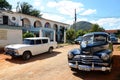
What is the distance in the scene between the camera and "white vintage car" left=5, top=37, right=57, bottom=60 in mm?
12898

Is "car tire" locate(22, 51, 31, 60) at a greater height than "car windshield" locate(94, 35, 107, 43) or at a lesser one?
lesser

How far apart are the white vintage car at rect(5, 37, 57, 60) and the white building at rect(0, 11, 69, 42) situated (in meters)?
6.42

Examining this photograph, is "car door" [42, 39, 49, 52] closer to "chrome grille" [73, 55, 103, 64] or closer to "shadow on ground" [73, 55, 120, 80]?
"shadow on ground" [73, 55, 120, 80]

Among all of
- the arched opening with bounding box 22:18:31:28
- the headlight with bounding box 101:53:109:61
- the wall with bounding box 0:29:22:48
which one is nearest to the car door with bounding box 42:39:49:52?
the wall with bounding box 0:29:22:48

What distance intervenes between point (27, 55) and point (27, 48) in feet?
2.01

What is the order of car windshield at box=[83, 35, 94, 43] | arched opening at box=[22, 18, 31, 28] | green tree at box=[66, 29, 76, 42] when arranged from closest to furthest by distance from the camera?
car windshield at box=[83, 35, 94, 43], arched opening at box=[22, 18, 31, 28], green tree at box=[66, 29, 76, 42]

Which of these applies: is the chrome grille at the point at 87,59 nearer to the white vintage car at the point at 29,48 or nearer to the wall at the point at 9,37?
the white vintage car at the point at 29,48

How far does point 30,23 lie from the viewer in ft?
109

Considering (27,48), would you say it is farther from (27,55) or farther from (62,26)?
(62,26)

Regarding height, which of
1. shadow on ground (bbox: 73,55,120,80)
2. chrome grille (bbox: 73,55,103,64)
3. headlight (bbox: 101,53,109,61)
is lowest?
shadow on ground (bbox: 73,55,120,80)

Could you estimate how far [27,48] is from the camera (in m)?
13.4

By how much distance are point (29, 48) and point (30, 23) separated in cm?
2043

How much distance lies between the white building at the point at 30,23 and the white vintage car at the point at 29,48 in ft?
21.1

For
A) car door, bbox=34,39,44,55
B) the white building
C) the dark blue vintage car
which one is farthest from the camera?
the white building
